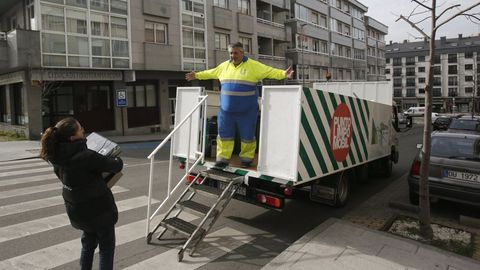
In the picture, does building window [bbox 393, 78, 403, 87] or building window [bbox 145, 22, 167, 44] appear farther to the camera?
building window [bbox 393, 78, 403, 87]

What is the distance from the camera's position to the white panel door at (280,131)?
496cm

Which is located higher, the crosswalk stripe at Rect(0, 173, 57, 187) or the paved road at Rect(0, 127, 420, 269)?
the crosswalk stripe at Rect(0, 173, 57, 187)

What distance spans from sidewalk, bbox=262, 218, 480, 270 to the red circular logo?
4.60ft

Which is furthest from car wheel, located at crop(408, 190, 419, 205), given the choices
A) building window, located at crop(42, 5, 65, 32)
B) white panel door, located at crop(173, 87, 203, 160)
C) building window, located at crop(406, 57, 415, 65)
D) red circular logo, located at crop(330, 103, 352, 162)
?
building window, located at crop(406, 57, 415, 65)

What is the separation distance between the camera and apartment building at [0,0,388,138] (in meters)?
19.7

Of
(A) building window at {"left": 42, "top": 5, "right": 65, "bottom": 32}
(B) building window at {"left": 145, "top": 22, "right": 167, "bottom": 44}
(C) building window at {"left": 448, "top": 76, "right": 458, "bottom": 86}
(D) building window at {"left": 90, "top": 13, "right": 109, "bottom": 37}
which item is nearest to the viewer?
(A) building window at {"left": 42, "top": 5, "right": 65, "bottom": 32}

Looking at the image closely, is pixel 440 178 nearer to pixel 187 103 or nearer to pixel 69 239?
pixel 187 103

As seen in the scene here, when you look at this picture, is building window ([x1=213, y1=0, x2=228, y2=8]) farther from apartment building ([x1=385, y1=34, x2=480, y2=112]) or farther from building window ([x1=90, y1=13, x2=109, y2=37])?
apartment building ([x1=385, y1=34, x2=480, y2=112])

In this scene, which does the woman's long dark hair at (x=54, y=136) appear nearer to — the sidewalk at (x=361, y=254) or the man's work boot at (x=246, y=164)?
the sidewalk at (x=361, y=254)

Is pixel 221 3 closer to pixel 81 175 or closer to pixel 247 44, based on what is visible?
pixel 247 44

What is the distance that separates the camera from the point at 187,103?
20.8 ft

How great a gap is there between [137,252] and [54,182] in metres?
5.33

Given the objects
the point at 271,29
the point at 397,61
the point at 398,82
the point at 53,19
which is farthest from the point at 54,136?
the point at 397,61

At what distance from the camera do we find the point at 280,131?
5105 mm
